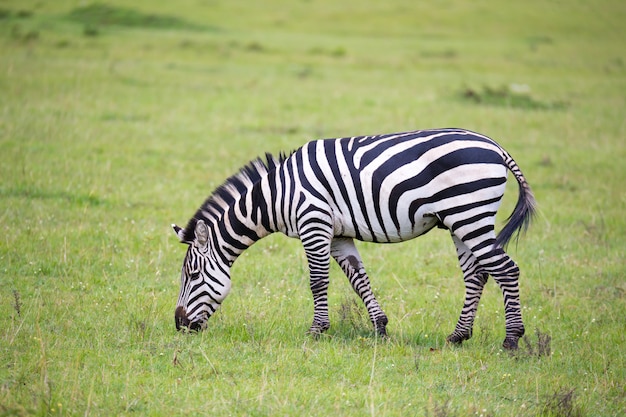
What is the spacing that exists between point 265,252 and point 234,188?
247cm

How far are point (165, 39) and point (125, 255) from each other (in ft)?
72.8

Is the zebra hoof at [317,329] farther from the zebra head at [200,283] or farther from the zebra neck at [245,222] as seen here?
the zebra neck at [245,222]

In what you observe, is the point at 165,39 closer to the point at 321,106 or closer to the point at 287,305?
the point at 321,106

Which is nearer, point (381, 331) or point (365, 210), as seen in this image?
point (365, 210)

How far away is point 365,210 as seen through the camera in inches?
271

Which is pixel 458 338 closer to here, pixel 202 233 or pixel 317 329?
pixel 317 329

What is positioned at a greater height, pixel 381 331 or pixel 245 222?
pixel 245 222

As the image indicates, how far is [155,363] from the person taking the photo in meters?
6.11

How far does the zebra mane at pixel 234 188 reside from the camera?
735cm

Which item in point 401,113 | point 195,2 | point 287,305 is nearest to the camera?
point 287,305

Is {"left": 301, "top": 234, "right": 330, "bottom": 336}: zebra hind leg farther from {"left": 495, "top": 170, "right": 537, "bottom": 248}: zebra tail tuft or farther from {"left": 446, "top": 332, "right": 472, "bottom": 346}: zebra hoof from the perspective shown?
{"left": 495, "top": 170, "right": 537, "bottom": 248}: zebra tail tuft

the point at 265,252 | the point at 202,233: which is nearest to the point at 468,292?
the point at 202,233

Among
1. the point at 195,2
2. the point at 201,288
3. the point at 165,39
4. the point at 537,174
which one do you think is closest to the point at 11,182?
the point at 201,288

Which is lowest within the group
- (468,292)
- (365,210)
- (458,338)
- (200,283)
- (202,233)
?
(458,338)
